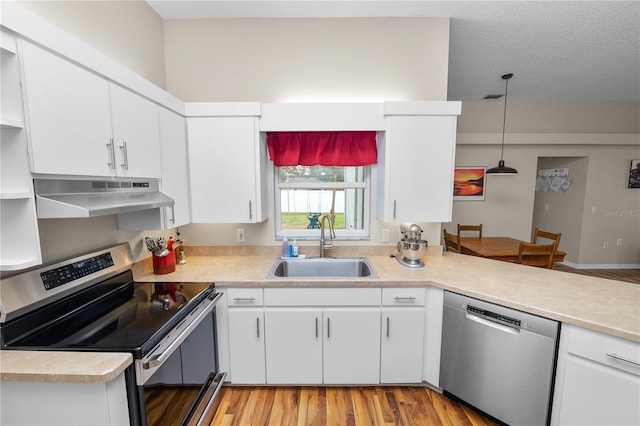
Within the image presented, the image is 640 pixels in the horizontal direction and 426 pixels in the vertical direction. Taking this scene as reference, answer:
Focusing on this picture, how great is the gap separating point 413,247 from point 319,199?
35.9 inches

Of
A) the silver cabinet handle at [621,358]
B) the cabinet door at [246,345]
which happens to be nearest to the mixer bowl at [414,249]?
the silver cabinet handle at [621,358]

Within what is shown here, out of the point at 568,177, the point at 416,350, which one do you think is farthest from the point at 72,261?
the point at 568,177

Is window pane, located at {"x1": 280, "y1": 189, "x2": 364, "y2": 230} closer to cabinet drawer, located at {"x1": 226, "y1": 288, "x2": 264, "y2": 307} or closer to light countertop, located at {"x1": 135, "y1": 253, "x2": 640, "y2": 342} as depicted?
light countertop, located at {"x1": 135, "y1": 253, "x2": 640, "y2": 342}

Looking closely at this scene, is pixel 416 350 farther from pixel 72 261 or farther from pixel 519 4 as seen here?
pixel 519 4

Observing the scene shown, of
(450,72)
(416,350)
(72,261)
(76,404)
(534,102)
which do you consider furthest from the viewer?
(534,102)

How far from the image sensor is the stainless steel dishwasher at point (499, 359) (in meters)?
1.39

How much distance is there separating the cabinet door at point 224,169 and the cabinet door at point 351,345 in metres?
0.95

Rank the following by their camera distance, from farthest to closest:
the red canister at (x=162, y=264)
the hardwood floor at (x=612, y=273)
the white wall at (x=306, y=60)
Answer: the hardwood floor at (x=612, y=273) → the white wall at (x=306, y=60) → the red canister at (x=162, y=264)

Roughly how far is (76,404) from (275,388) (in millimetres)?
1224

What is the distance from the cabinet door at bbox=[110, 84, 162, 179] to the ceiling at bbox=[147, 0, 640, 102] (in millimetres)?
1078

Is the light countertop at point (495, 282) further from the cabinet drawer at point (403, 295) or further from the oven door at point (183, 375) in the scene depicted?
the oven door at point (183, 375)

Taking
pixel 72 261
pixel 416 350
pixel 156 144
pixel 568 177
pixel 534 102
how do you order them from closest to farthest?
pixel 72 261 → pixel 156 144 → pixel 416 350 → pixel 534 102 → pixel 568 177

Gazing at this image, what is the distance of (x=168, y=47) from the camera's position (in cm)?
217

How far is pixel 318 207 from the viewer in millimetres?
2424
